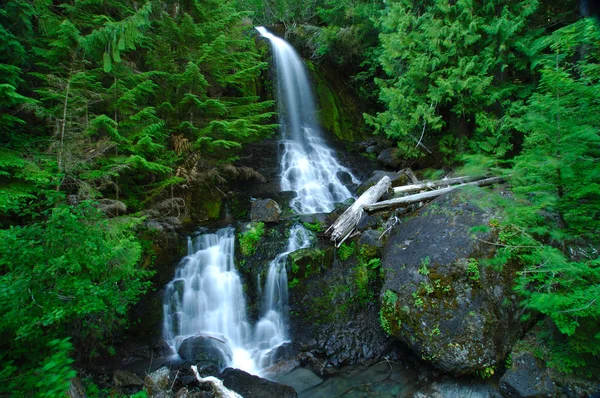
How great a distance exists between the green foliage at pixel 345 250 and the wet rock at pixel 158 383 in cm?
422

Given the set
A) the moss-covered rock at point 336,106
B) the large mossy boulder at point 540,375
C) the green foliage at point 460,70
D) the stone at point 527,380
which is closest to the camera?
the large mossy boulder at point 540,375

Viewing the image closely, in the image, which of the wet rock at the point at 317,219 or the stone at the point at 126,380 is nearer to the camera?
the stone at the point at 126,380

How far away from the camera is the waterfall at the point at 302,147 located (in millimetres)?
11047

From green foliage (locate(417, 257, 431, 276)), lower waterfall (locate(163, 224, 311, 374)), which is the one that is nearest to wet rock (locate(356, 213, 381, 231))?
lower waterfall (locate(163, 224, 311, 374))

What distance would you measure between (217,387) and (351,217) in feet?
15.2

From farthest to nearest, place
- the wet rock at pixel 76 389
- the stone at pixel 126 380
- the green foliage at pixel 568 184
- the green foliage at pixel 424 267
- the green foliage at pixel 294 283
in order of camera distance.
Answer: the green foliage at pixel 294 283 < the green foliage at pixel 424 267 < the stone at pixel 126 380 < the wet rock at pixel 76 389 < the green foliage at pixel 568 184

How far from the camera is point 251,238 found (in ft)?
26.1

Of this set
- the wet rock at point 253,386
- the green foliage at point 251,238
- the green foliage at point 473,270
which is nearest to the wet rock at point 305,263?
the green foliage at point 251,238

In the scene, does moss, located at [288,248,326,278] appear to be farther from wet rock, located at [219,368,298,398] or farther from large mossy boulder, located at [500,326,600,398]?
large mossy boulder, located at [500,326,600,398]

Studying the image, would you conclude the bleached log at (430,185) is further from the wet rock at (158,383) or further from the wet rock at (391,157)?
the wet rock at (158,383)

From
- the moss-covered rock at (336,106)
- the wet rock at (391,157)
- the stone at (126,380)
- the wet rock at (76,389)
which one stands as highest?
the moss-covered rock at (336,106)

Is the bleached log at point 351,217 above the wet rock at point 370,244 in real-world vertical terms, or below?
above

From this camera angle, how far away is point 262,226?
8289 mm

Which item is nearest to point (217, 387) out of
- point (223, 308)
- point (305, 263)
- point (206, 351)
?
point (206, 351)
